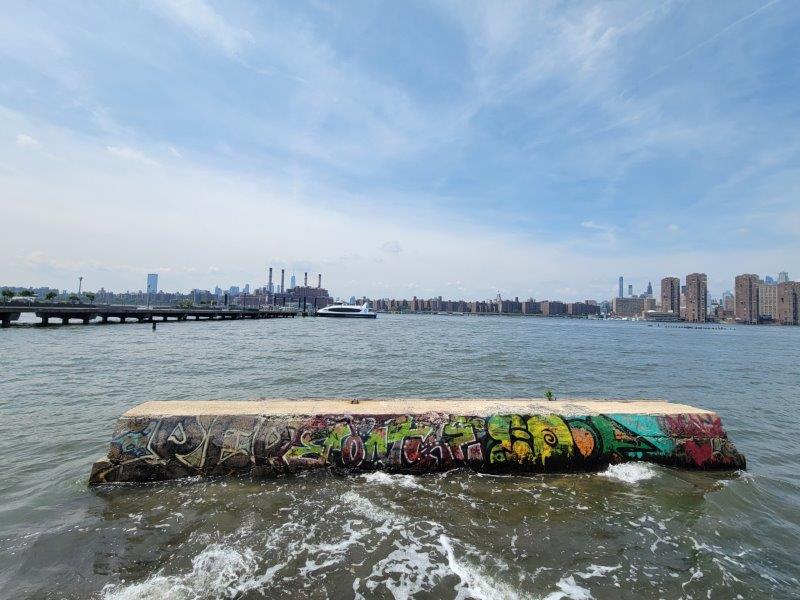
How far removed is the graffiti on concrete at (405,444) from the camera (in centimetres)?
738

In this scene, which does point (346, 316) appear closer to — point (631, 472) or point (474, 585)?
point (631, 472)

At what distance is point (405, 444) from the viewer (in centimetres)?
780

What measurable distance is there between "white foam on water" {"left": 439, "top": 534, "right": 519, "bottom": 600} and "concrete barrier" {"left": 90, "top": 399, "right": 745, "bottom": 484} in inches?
110

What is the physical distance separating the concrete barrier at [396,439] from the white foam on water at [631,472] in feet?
0.47

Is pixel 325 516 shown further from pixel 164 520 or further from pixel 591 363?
pixel 591 363

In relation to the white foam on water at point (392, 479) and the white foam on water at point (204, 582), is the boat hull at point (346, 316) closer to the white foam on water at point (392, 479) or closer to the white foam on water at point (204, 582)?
the white foam on water at point (392, 479)

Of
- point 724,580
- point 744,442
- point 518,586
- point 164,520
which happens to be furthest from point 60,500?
point 744,442

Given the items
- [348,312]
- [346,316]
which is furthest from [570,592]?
[346,316]

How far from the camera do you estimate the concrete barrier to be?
24.3 feet

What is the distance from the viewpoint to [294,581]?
464 cm

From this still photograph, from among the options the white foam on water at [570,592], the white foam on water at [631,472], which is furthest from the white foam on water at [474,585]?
the white foam on water at [631,472]

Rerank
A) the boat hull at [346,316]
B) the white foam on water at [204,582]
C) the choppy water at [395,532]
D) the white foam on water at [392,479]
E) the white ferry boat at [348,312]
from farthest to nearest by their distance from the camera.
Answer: the boat hull at [346,316] → the white ferry boat at [348,312] → the white foam on water at [392,479] → the choppy water at [395,532] → the white foam on water at [204,582]

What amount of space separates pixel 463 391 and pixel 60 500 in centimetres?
1283

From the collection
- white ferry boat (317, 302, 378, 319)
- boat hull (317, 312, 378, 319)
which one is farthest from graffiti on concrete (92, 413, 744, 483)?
boat hull (317, 312, 378, 319)
